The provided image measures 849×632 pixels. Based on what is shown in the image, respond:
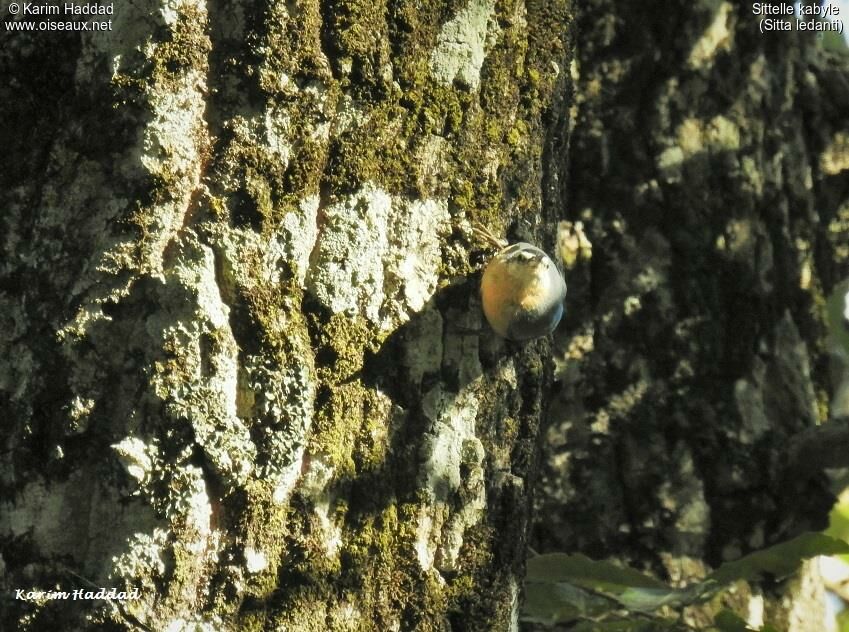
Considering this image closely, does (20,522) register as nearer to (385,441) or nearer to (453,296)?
(385,441)

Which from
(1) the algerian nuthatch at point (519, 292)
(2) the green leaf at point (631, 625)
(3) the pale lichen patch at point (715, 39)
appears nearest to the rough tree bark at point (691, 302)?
(3) the pale lichen patch at point (715, 39)

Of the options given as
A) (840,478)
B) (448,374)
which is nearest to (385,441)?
(448,374)

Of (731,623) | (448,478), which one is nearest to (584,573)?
(731,623)

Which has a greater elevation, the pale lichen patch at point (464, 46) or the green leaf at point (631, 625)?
the pale lichen patch at point (464, 46)

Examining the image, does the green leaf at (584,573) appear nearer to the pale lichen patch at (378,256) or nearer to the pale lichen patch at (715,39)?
the pale lichen patch at (378,256)

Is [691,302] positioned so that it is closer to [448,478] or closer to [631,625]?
[631,625]
